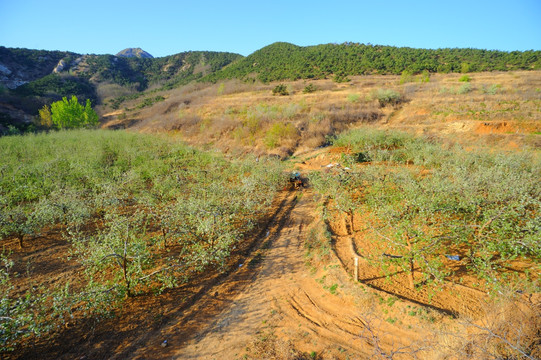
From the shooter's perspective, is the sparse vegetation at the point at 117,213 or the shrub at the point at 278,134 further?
the shrub at the point at 278,134

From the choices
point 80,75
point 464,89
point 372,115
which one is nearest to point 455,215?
point 372,115

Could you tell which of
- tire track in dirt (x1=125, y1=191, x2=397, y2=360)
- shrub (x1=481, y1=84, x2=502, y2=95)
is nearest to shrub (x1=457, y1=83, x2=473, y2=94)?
shrub (x1=481, y1=84, x2=502, y2=95)

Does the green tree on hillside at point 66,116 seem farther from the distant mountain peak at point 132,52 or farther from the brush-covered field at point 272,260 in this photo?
the distant mountain peak at point 132,52

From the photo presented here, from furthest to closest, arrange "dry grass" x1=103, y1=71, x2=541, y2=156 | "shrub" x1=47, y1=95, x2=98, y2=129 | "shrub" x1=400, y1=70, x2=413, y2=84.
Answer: "shrub" x1=400, y1=70, x2=413, y2=84 < "shrub" x1=47, y1=95, x2=98, y2=129 < "dry grass" x1=103, y1=71, x2=541, y2=156

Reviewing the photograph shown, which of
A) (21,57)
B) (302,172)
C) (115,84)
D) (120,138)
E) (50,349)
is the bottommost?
(50,349)

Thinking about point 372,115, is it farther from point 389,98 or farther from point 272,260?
point 272,260

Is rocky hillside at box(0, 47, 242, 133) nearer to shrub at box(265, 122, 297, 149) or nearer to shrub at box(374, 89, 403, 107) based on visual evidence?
shrub at box(265, 122, 297, 149)

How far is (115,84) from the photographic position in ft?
206

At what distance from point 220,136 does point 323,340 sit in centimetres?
2135

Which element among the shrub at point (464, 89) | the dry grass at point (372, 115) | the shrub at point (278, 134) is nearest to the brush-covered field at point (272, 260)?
the dry grass at point (372, 115)

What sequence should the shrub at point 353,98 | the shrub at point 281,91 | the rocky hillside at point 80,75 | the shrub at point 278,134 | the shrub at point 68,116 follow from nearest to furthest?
the shrub at point 278,134 < the shrub at point 353,98 < the shrub at point 68,116 < the shrub at point 281,91 < the rocky hillside at point 80,75

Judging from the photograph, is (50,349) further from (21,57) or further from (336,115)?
(21,57)

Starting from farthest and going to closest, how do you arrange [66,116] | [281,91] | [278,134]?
[281,91] < [66,116] < [278,134]

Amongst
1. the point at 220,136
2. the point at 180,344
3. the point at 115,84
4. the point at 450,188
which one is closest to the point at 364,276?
the point at 450,188
